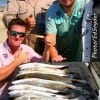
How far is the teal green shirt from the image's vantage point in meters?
5.46

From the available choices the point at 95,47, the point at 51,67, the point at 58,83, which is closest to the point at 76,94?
the point at 58,83

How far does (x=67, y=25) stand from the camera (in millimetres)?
5504

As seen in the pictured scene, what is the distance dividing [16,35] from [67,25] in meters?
0.80

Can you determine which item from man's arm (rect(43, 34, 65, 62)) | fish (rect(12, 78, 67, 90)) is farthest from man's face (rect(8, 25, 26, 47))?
fish (rect(12, 78, 67, 90))

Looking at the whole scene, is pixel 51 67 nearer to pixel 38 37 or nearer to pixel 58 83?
pixel 58 83

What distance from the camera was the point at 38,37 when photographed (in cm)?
591

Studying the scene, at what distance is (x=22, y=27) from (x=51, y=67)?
0.98 metres

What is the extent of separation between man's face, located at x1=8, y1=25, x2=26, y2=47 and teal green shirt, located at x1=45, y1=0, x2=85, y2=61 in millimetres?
514

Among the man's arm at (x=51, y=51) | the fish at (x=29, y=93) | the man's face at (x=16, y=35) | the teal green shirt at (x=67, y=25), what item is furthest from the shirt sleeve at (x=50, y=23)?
the fish at (x=29, y=93)

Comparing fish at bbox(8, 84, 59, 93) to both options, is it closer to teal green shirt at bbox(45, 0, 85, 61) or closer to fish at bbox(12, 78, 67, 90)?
fish at bbox(12, 78, 67, 90)

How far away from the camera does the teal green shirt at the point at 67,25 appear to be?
5457mm

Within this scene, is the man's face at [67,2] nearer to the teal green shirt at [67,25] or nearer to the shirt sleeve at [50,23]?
the teal green shirt at [67,25]

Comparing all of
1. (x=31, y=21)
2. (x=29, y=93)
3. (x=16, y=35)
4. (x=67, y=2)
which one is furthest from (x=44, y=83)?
(x=31, y=21)

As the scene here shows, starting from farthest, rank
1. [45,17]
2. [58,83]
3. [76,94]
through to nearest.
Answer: [45,17] < [58,83] < [76,94]
